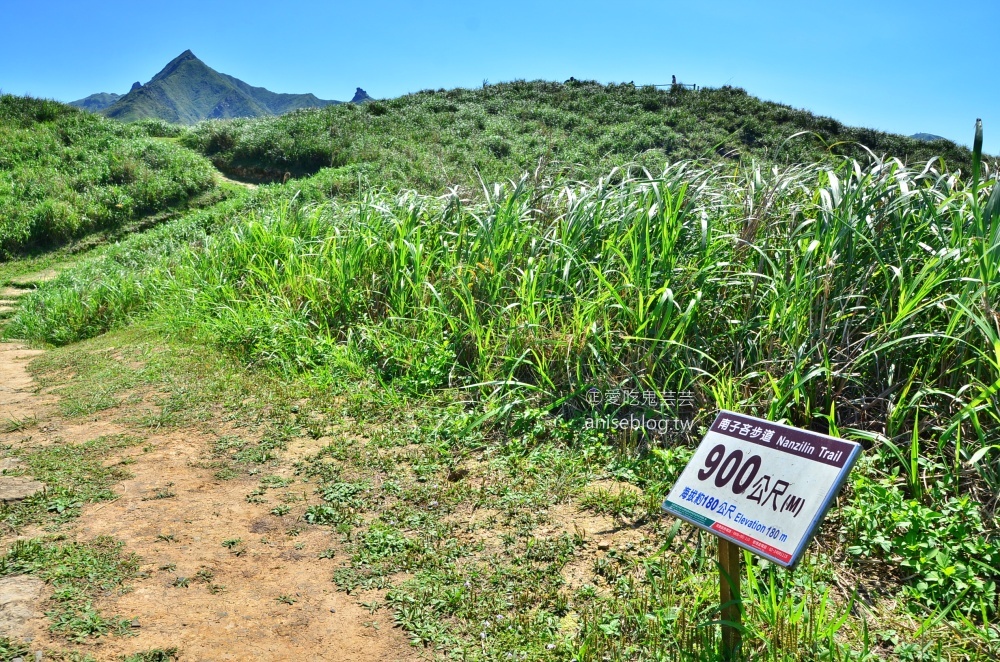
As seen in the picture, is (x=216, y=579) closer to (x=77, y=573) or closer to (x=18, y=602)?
(x=77, y=573)

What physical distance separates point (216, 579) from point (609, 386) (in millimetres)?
2007

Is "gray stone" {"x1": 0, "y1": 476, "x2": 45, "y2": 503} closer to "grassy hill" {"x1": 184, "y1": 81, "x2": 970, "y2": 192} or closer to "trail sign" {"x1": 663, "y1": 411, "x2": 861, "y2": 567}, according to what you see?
"trail sign" {"x1": 663, "y1": 411, "x2": 861, "y2": 567}

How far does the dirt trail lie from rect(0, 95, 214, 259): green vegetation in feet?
31.7

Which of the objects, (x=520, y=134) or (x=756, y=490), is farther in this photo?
(x=520, y=134)

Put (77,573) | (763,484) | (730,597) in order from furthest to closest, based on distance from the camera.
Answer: (77,573) → (730,597) → (763,484)

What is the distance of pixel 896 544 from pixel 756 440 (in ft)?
3.20

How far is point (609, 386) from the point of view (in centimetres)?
359

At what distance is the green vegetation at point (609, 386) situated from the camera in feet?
7.47

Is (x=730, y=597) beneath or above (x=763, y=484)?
beneath

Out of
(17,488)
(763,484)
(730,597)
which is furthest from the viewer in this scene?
(17,488)

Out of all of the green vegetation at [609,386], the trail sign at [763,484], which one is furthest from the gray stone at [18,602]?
the trail sign at [763,484]

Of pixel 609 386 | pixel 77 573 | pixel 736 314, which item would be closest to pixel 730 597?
pixel 609 386

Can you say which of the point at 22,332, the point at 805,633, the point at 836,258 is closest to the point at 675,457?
the point at 805,633

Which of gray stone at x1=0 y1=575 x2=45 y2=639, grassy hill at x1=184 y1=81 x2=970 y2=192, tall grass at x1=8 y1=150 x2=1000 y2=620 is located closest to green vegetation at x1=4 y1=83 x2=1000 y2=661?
tall grass at x1=8 y1=150 x2=1000 y2=620
